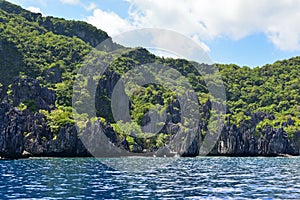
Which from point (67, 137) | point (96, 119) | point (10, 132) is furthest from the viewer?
point (96, 119)

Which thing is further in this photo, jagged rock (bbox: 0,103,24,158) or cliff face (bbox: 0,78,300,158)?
cliff face (bbox: 0,78,300,158)

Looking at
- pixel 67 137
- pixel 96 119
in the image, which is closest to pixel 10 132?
pixel 67 137

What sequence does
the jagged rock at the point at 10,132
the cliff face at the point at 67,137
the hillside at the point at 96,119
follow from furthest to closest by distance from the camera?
the hillside at the point at 96,119 < the cliff face at the point at 67,137 < the jagged rock at the point at 10,132

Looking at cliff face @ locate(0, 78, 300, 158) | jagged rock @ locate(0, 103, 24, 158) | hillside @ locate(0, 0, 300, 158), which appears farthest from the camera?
hillside @ locate(0, 0, 300, 158)

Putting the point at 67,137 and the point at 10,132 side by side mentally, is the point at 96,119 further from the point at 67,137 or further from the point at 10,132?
the point at 10,132

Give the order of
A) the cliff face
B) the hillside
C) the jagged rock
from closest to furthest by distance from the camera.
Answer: the jagged rock, the cliff face, the hillside

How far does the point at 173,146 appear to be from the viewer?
13575 cm

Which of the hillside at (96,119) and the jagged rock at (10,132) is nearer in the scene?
the jagged rock at (10,132)

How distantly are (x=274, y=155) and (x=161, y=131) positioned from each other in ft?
140

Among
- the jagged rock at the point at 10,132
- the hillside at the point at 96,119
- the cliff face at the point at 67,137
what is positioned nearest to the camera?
the jagged rock at the point at 10,132

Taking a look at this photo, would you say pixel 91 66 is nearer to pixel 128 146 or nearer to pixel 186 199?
pixel 128 146

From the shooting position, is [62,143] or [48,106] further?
[48,106]

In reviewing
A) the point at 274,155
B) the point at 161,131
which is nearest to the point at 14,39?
the point at 161,131

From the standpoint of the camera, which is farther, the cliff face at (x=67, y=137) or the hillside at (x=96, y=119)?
the hillside at (x=96, y=119)
